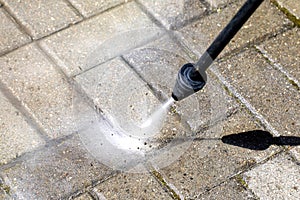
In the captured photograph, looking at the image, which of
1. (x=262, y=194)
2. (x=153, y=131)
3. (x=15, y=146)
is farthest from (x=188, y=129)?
(x=15, y=146)

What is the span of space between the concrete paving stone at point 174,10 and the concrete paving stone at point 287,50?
457mm

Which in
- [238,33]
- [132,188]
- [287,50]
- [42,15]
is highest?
[42,15]

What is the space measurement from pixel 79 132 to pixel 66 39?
0.64 metres

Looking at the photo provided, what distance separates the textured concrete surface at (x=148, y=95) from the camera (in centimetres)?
281

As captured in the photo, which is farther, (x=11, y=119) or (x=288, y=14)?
(x=288, y=14)

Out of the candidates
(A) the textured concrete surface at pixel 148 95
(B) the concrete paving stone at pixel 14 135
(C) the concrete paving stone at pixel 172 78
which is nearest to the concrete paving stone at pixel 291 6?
(A) the textured concrete surface at pixel 148 95

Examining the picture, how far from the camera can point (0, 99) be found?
10.1 ft

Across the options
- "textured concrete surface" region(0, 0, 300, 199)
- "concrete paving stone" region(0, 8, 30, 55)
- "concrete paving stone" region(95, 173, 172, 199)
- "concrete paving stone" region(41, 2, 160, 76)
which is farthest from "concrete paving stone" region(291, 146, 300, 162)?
"concrete paving stone" region(0, 8, 30, 55)

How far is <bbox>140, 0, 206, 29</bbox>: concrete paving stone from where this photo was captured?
11.4 ft

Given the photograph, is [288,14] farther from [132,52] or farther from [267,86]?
[132,52]

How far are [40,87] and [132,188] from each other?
2.52ft

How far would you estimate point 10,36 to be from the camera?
10.9 feet

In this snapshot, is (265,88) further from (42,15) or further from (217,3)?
(42,15)

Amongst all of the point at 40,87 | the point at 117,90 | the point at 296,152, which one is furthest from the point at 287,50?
the point at 40,87
